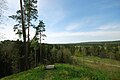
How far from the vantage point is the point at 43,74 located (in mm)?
16359

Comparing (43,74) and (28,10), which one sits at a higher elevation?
(28,10)

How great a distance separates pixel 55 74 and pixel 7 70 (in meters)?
39.3

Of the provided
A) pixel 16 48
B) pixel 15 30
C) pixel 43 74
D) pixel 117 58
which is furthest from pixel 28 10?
pixel 117 58

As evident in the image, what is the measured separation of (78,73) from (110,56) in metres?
135

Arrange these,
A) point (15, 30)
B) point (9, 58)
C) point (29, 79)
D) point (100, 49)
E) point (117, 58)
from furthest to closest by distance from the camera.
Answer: point (100, 49)
point (117, 58)
point (9, 58)
point (15, 30)
point (29, 79)

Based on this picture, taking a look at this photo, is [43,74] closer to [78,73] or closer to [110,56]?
[78,73]

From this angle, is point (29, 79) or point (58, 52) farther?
point (58, 52)

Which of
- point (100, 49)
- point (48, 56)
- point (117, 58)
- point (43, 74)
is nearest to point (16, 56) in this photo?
point (48, 56)

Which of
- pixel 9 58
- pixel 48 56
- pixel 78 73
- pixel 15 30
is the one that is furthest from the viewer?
pixel 48 56

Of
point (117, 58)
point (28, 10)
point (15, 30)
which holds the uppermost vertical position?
point (28, 10)

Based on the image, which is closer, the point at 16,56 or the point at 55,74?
the point at 55,74

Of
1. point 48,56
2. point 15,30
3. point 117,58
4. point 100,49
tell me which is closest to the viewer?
point 15,30

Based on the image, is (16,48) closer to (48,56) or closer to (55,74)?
(48,56)

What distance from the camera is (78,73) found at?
17.1 metres
